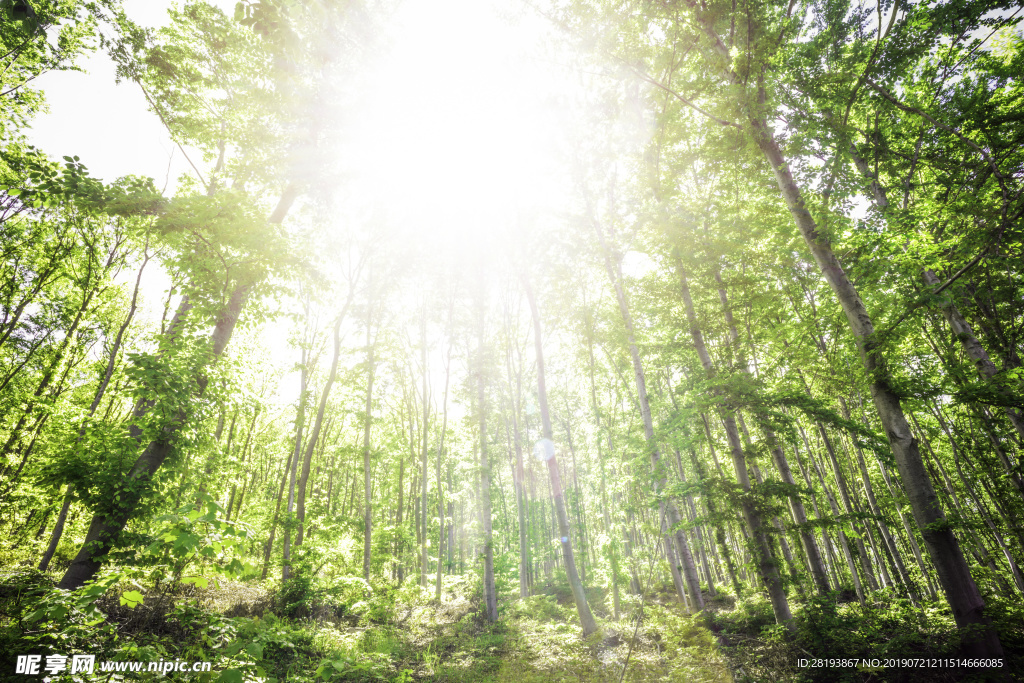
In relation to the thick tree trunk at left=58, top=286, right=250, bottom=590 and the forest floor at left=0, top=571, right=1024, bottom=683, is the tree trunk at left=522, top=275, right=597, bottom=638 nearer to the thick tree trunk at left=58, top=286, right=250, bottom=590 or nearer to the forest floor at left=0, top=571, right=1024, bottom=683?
the forest floor at left=0, top=571, right=1024, bottom=683

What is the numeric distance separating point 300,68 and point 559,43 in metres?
5.43

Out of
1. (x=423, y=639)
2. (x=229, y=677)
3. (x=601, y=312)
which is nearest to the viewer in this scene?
(x=229, y=677)

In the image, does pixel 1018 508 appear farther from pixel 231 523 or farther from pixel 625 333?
pixel 231 523

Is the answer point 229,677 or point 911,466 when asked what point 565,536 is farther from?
point 229,677

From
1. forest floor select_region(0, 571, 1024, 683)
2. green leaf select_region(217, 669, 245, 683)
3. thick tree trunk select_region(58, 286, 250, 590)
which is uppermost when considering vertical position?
thick tree trunk select_region(58, 286, 250, 590)

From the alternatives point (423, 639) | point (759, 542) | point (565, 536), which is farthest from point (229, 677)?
point (423, 639)

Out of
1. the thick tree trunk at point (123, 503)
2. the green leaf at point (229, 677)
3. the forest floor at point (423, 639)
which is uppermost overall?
the thick tree trunk at point (123, 503)

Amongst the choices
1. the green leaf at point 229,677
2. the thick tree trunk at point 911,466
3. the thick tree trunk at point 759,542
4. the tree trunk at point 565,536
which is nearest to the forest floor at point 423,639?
the green leaf at point 229,677

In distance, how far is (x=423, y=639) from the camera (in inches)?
408

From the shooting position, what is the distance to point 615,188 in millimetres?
12586

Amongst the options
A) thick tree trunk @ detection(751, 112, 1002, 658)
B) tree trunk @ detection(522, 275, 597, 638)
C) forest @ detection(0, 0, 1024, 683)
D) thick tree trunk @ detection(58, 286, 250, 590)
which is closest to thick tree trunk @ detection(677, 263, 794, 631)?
forest @ detection(0, 0, 1024, 683)

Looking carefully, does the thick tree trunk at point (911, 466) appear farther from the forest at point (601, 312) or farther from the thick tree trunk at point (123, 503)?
the thick tree trunk at point (123, 503)

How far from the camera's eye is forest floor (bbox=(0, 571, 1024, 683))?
2.75 metres

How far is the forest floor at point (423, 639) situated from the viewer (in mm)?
2746
